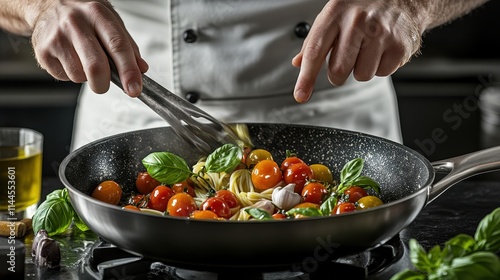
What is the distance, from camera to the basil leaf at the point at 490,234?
105cm

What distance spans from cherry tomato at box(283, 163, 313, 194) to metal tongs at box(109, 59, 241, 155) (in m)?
0.15

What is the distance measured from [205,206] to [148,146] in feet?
1.01

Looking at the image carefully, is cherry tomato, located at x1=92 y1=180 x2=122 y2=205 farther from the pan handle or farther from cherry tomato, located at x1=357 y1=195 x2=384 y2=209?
the pan handle

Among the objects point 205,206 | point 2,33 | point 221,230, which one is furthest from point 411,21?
point 2,33

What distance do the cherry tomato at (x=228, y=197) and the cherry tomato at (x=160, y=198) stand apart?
82 mm

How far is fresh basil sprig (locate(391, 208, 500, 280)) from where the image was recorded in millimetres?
915

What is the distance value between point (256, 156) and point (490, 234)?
0.49 meters

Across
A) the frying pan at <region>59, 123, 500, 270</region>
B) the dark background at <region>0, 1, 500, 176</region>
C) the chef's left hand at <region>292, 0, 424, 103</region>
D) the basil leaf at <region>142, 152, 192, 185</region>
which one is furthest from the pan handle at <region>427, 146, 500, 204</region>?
the dark background at <region>0, 1, 500, 176</region>

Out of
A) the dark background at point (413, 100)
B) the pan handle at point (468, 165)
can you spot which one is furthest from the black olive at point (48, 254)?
the dark background at point (413, 100)

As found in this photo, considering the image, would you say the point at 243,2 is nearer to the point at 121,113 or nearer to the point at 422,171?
the point at 121,113

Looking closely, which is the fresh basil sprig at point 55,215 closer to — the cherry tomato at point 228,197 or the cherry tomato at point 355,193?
the cherry tomato at point 228,197

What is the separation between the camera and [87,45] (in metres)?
1.30

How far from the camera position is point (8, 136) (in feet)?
5.02

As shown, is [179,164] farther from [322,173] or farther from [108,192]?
[322,173]
